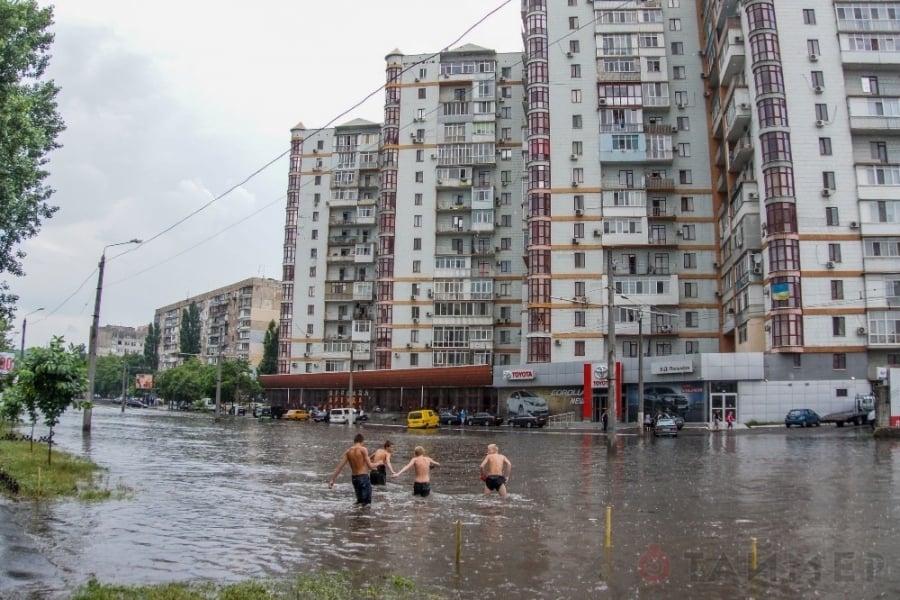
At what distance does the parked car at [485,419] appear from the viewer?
66000 mm

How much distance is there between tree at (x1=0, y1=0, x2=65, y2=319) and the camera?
25.0m

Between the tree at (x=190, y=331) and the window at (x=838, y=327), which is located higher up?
the tree at (x=190, y=331)

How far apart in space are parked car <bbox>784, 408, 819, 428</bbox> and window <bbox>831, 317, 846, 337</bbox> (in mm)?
6227

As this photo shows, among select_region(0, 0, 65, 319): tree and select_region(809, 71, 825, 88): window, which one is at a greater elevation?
select_region(809, 71, 825, 88): window

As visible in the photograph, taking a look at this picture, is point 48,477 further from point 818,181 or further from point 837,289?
point 818,181

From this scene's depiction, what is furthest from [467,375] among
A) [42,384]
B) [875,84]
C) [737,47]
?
[42,384]

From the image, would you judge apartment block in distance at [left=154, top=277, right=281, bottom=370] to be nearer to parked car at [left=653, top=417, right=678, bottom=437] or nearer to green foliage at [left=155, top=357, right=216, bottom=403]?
green foliage at [left=155, top=357, right=216, bottom=403]

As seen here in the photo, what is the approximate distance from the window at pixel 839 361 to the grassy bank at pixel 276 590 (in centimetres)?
5264

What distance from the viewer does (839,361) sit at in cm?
5378

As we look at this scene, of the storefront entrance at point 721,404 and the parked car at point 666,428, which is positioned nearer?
the parked car at point 666,428

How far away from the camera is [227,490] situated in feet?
63.3

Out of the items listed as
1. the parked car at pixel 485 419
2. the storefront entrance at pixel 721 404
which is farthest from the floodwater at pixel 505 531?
the parked car at pixel 485 419

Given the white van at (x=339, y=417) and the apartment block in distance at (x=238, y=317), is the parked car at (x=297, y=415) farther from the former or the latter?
the apartment block in distance at (x=238, y=317)

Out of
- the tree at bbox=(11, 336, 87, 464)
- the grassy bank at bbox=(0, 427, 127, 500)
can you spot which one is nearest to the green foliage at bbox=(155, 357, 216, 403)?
the grassy bank at bbox=(0, 427, 127, 500)
